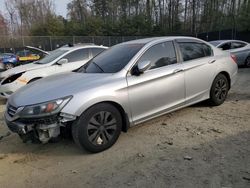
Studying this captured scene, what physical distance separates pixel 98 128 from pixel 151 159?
0.86 m

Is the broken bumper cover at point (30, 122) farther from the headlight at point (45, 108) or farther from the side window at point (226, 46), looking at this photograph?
the side window at point (226, 46)

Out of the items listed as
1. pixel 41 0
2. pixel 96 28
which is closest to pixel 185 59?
pixel 96 28

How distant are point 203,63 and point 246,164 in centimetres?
246

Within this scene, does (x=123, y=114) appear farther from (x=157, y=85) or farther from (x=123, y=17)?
(x=123, y=17)

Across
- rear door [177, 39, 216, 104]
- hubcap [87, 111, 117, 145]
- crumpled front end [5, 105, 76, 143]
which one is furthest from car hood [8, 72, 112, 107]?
rear door [177, 39, 216, 104]

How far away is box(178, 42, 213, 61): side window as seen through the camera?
5.35 metres

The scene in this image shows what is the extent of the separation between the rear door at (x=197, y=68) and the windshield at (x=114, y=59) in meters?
0.97

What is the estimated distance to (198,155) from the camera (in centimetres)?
386

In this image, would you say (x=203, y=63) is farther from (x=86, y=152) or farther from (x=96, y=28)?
(x=96, y=28)

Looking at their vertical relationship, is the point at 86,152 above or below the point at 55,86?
below

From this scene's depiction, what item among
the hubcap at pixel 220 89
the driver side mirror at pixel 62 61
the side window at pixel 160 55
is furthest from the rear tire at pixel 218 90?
the driver side mirror at pixel 62 61

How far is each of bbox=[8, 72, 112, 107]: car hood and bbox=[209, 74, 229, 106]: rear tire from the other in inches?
98.4

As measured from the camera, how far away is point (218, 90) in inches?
233

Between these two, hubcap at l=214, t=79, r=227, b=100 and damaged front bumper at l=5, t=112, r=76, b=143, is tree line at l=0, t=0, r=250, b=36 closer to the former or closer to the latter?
hubcap at l=214, t=79, r=227, b=100
